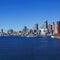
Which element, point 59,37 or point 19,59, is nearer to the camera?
point 19,59

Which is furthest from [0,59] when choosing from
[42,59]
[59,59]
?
[59,59]

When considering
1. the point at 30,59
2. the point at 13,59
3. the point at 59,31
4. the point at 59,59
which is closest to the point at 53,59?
the point at 59,59

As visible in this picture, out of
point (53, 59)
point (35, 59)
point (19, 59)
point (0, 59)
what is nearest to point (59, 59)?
point (53, 59)

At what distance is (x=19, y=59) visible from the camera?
4962 cm

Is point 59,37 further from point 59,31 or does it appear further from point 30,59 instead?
point 30,59

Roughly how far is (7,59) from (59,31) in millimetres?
124583

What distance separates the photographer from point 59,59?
1956 inches

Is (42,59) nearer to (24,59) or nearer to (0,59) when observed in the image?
(24,59)

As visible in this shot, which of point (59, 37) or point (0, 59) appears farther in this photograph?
point (59, 37)

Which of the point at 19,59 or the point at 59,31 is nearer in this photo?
the point at 19,59

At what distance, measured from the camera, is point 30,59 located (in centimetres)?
5028

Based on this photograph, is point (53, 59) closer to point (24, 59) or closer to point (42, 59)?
point (42, 59)

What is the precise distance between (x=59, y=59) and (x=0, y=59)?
11688 millimetres

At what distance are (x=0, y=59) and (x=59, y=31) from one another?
125489mm
